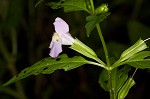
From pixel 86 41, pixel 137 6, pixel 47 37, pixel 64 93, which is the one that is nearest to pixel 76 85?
→ pixel 64 93

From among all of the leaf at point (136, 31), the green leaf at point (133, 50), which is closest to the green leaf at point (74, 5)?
the green leaf at point (133, 50)

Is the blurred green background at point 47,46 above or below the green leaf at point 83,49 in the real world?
above

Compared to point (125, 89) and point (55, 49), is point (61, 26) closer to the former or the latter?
point (55, 49)

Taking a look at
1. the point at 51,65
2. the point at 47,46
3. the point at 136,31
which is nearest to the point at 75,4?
the point at 51,65

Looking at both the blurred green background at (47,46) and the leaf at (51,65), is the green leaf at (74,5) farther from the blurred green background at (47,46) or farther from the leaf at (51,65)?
the blurred green background at (47,46)

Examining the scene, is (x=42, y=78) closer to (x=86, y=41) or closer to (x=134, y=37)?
(x=86, y=41)

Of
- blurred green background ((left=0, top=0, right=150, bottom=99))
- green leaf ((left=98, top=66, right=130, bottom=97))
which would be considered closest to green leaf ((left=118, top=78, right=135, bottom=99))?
green leaf ((left=98, top=66, right=130, bottom=97))
